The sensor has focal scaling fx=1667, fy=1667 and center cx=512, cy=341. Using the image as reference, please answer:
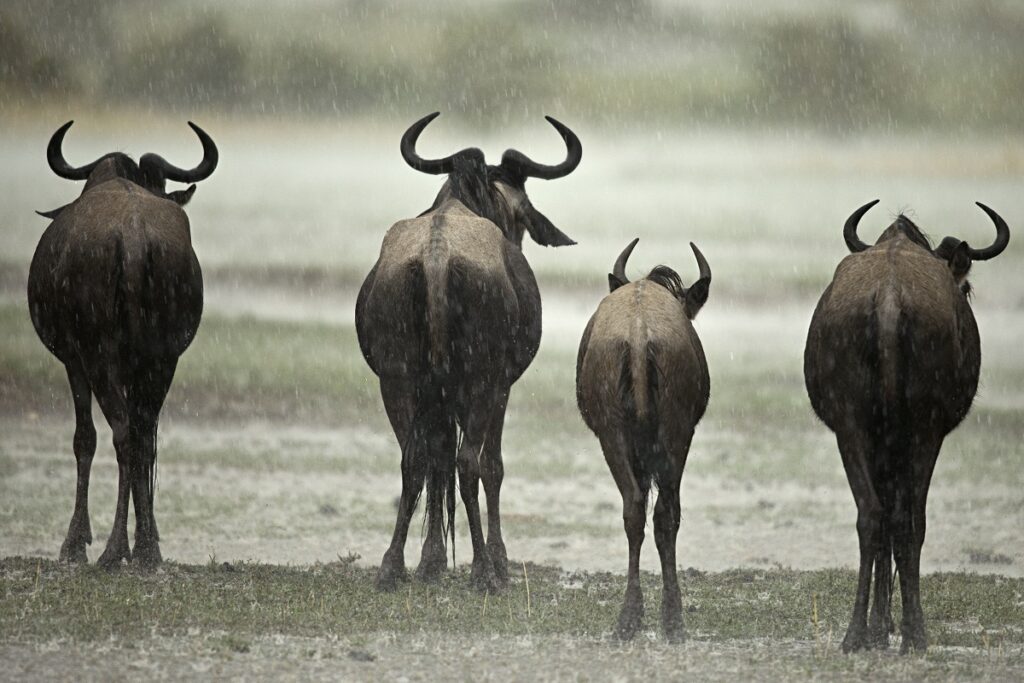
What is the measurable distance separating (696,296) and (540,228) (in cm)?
322

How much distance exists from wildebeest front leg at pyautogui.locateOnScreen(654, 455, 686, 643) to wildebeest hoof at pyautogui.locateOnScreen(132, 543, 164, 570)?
4397 millimetres

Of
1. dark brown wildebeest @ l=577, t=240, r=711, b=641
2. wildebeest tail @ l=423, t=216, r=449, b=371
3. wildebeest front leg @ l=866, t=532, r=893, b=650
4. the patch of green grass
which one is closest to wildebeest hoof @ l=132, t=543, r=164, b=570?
the patch of green grass

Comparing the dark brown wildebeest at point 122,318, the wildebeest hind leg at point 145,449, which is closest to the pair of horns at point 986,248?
the dark brown wildebeest at point 122,318

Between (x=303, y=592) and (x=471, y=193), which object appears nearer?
(x=303, y=592)

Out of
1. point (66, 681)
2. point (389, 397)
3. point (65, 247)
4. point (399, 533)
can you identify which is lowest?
point (66, 681)

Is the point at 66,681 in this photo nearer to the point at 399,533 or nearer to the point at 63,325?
the point at 399,533

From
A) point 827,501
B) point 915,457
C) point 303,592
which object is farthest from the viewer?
point 827,501

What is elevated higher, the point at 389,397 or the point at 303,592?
the point at 389,397

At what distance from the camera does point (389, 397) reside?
12.3 m

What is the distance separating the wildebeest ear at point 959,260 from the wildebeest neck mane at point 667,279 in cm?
186

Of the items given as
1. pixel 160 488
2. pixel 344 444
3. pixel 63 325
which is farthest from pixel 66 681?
pixel 344 444

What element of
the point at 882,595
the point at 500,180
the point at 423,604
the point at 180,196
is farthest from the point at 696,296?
the point at 180,196

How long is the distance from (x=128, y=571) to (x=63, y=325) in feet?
6.79

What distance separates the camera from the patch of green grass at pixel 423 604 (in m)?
Result: 11.0
